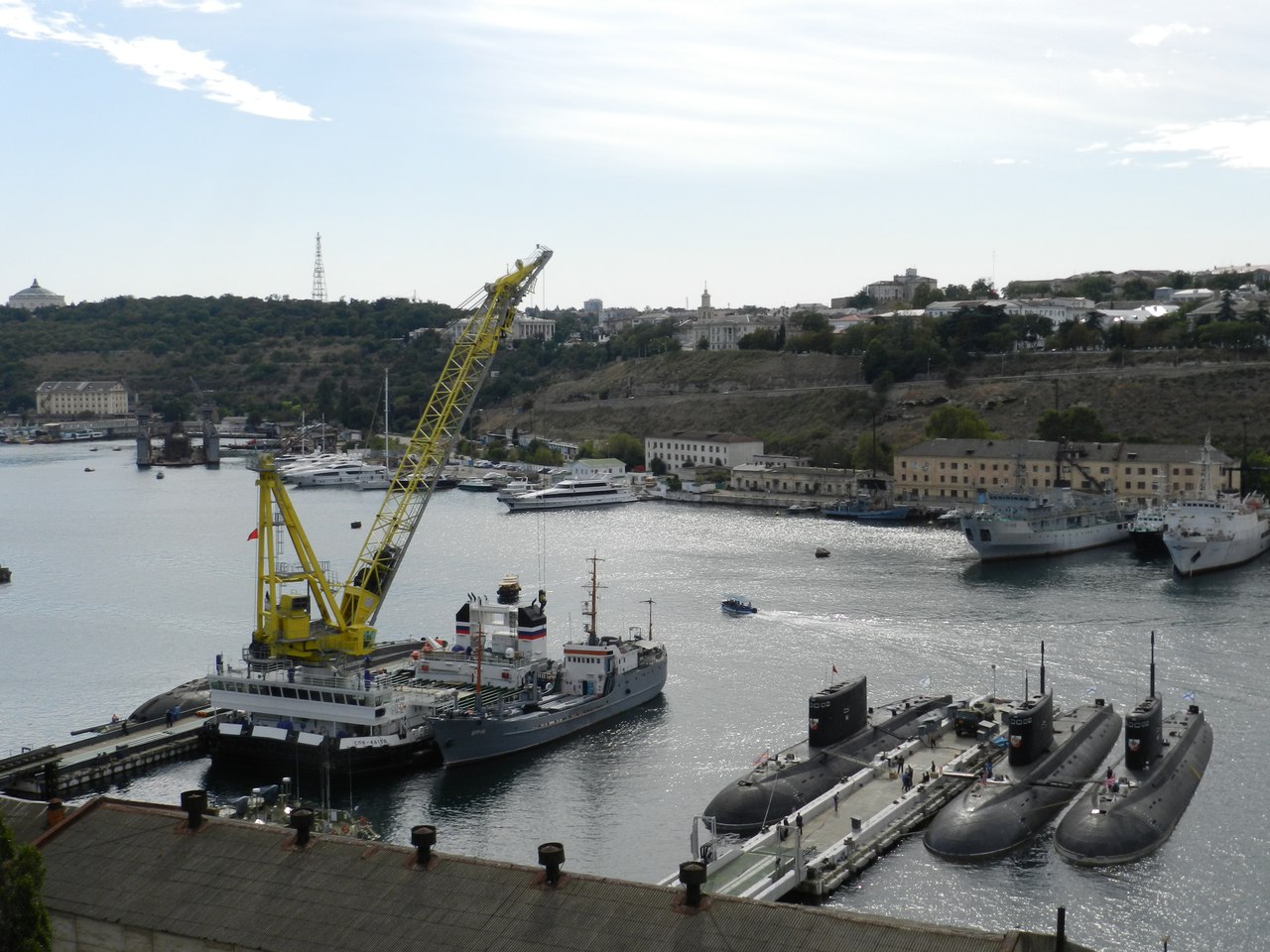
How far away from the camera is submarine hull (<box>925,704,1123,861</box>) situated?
2117 centimetres

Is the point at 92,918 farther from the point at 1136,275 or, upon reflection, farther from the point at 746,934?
the point at 1136,275

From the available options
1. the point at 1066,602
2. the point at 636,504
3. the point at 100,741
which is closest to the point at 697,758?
the point at 100,741

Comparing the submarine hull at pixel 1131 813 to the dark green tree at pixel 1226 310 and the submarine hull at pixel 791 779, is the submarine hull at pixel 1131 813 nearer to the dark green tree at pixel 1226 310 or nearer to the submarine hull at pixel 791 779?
the submarine hull at pixel 791 779

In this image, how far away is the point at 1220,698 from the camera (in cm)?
2977

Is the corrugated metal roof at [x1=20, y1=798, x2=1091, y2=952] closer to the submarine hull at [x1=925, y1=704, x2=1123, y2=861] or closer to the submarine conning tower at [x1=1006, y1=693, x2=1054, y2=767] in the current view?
the submarine hull at [x1=925, y1=704, x2=1123, y2=861]

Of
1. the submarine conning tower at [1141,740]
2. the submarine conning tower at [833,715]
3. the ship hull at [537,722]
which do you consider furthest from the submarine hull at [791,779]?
the ship hull at [537,722]

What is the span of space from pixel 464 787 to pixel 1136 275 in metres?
128

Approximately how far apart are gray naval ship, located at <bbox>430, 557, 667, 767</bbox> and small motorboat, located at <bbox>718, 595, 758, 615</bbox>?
7.98 m

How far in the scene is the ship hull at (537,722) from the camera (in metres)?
26.2

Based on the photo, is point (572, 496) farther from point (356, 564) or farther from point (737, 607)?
point (356, 564)

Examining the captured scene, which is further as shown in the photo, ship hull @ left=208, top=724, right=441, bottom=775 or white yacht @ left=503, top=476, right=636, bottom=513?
white yacht @ left=503, top=476, right=636, bottom=513

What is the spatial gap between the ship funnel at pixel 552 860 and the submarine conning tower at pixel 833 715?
1187cm

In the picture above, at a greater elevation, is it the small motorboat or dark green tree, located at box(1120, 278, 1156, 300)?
dark green tree, located at box(1120, 278, 1156, 300)

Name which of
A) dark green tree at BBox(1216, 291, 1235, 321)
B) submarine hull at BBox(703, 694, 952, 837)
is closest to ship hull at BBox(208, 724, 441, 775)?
submarine hull at BBox(703, 694, 952, 837)
